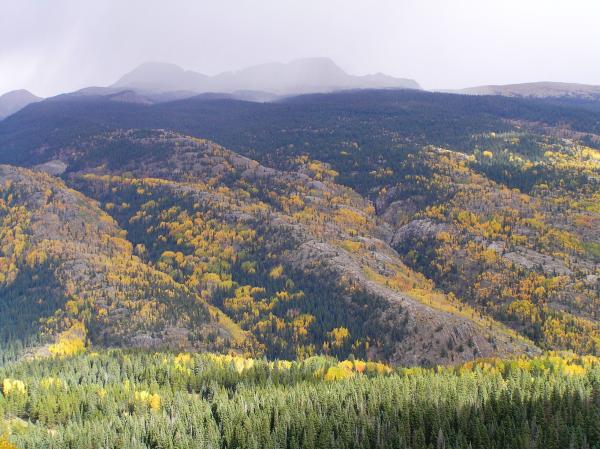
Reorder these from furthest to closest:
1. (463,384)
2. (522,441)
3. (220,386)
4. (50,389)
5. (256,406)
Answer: (220,386) < (50,389) < (463,384) < (256,406) < (522,441)

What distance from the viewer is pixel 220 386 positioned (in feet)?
643

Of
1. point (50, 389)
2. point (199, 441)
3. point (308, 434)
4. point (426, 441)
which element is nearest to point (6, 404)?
point (50, 389)

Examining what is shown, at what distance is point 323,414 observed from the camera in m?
150

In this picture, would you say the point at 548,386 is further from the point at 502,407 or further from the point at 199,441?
the point at 199,441

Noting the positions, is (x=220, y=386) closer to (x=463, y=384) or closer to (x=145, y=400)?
(x=145, y=400)

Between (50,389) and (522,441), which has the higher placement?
(522,441)

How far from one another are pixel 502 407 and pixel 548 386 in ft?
76.0

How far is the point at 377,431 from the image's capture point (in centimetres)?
13488

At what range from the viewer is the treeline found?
130 metres

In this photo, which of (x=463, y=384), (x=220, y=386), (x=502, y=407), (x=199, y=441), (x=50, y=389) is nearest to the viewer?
(x=199, y=441)

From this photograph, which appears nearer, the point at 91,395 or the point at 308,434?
the point at 308,434

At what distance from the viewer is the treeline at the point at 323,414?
130500 millimetres

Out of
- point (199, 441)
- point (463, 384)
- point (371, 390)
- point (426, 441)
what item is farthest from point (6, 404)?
point (463, 384)

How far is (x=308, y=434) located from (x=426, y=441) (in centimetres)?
2737
